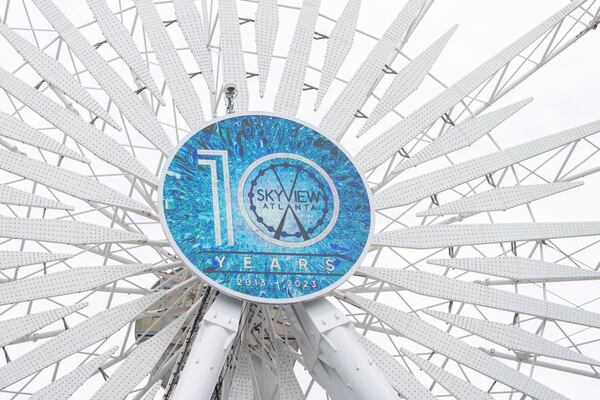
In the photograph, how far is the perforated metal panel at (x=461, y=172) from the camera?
16047 millimetres

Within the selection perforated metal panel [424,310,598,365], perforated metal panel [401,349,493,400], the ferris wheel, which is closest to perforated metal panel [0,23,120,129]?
the ferris wheel

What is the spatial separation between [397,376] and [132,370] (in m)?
4.01

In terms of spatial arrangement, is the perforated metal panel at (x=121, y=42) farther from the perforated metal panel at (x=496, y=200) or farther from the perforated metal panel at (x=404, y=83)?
the perforated metal panel at (x=496, y=200)

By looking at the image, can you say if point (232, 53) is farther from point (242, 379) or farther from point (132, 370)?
point (132, 370)

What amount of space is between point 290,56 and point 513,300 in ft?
18.2

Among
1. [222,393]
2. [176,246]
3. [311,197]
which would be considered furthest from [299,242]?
[222,393]

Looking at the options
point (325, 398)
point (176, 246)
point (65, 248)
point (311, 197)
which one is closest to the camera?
point (176, 246)

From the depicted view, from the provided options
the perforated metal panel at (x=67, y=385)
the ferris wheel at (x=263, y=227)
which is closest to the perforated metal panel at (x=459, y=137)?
the ferris wheel at (x=263, y=227)

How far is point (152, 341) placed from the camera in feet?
47.6

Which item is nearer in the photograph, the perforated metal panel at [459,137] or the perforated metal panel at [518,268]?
the perforated metal panel at [518,268]

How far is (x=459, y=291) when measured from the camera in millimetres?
15477

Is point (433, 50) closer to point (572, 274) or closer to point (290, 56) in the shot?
point (290, 56)

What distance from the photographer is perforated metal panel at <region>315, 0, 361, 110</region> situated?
1655cm

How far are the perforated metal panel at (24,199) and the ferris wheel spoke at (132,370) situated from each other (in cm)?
240
